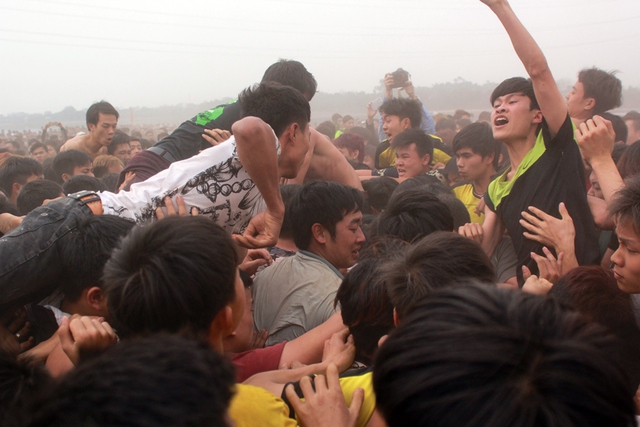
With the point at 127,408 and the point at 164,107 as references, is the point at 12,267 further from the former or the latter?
the point at 164,107

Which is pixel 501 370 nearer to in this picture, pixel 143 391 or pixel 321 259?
pixel 143 391

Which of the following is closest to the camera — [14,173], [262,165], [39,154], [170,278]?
[170,278]

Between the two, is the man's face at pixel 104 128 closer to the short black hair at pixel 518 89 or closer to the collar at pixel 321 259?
the collar at pixel 321 259

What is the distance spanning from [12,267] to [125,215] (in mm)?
469

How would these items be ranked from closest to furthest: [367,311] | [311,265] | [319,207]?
[367,311] → [311,265] → [319,207]

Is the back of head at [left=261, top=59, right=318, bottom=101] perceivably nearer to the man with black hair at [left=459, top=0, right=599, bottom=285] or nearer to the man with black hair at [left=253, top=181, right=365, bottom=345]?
the man with black hair at [left=253, top=181, right=365, bottom=345]

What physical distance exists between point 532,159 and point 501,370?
2298 mm

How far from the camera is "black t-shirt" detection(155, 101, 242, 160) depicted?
3047 millimetres

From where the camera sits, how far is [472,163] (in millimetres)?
4230

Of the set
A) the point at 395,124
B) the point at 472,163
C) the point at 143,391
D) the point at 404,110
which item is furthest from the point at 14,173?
the point at 143,391

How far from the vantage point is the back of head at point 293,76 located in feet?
12.0

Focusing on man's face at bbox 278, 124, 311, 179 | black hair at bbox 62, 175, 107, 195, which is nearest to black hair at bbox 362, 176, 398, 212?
man's face at bbox 278, 124, 311, 179

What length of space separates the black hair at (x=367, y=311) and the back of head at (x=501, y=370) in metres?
0.85

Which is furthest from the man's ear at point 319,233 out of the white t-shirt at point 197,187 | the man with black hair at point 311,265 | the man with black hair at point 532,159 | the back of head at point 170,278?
the back of head at point 170,278
